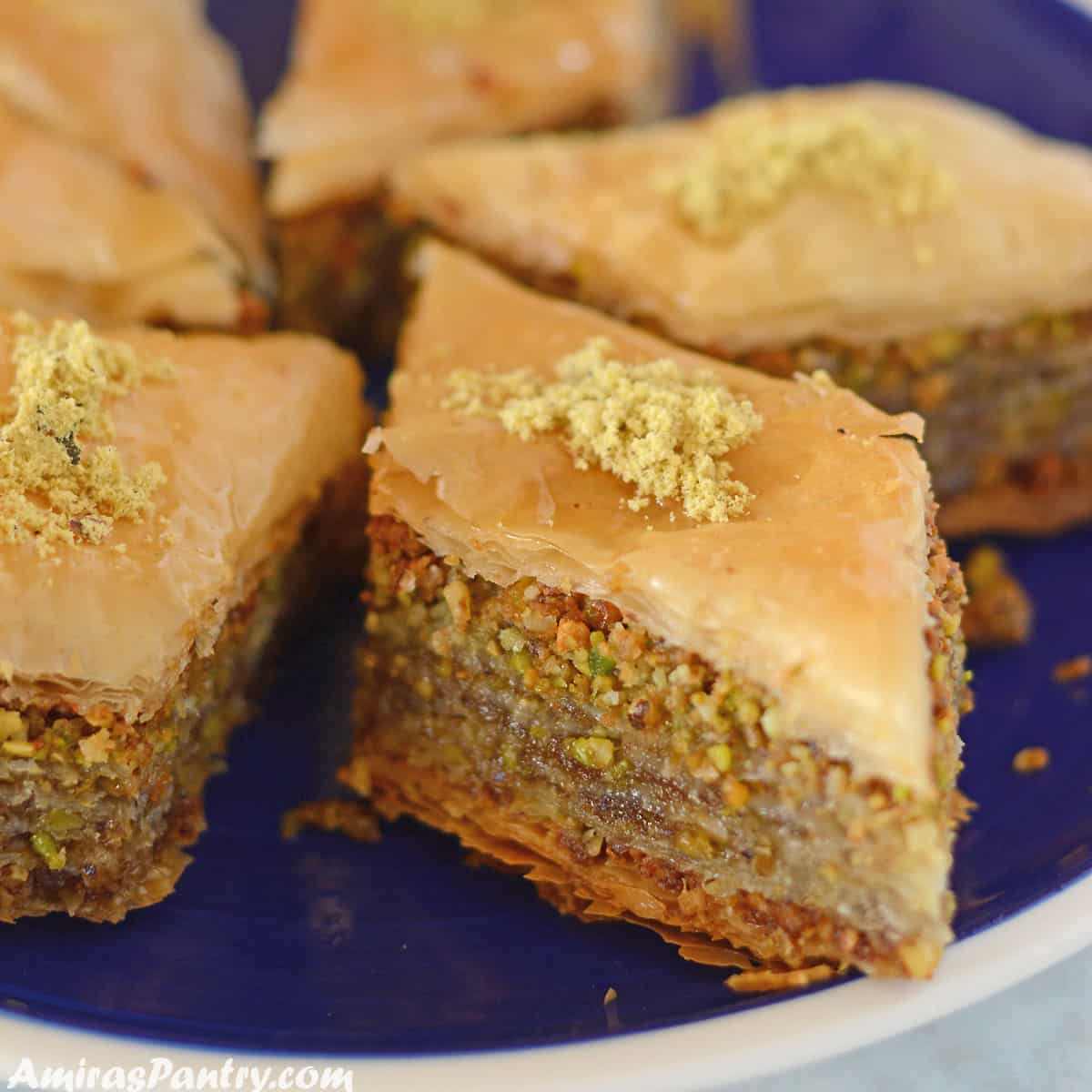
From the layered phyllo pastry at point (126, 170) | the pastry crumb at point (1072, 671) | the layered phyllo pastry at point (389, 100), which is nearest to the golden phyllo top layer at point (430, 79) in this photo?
the layered phyllo pastry at point (389, 100)

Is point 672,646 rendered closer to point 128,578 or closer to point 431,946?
point 431,946

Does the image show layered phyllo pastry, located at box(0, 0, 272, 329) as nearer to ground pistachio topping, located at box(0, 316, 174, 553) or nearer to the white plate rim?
ground pistachio topping, located at box(0, 316, 174, 553)

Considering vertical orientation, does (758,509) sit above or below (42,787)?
above

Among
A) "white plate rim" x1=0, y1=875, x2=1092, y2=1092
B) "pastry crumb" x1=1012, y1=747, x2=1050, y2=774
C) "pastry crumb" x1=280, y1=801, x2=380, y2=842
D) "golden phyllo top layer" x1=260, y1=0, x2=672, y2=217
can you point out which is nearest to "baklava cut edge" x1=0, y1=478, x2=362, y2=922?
"pastry crumb" x1=280, y1=801, x2=380, y2=842

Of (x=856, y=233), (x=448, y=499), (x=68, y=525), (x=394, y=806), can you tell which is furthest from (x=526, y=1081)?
(x=856, y=233)

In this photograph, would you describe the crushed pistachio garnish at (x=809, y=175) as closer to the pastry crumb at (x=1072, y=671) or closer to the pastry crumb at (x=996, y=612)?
the pastry crumb at (x=996, y=612)

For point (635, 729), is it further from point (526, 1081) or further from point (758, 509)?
point (526, 1081)
